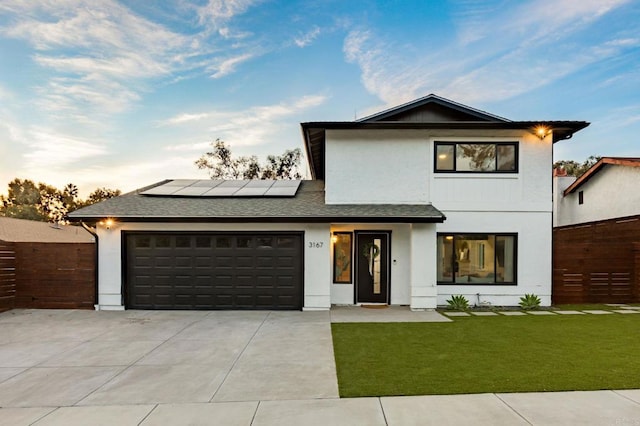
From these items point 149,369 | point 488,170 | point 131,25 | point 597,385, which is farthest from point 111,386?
point 131,25

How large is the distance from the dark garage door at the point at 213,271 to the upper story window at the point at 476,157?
5.22m

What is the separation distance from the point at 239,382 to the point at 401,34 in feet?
47.7

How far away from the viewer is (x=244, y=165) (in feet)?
103

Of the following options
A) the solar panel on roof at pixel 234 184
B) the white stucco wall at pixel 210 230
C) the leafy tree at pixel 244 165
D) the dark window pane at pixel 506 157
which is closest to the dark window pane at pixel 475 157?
the dark window pane at pixel 506 157

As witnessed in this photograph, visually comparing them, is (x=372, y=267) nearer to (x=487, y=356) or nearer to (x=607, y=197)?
(x=487, y=356)

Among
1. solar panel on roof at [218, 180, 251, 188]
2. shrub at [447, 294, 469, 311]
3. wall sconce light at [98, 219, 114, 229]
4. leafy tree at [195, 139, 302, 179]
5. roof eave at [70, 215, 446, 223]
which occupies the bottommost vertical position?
shrub at [447, 294, 469, 311]

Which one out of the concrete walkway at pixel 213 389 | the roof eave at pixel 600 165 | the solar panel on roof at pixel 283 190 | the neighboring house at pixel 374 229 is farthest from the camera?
the roof eave at pixel 600 165

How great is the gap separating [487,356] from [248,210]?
23.4 feet

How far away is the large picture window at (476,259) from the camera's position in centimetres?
1033

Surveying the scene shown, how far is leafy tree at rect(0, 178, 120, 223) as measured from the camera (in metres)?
38.1

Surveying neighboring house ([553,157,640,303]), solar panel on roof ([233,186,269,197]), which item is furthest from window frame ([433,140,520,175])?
solar panel on roof ([233,186,269,197])

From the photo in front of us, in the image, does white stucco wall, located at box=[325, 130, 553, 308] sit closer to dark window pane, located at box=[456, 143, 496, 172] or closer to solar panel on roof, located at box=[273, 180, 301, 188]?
dark window pane, located at box=[456, 143, 496, 172]

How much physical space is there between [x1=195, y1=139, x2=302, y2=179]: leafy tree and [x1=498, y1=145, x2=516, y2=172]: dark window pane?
23.4m

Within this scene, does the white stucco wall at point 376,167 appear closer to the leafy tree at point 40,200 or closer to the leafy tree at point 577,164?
the leafy tree at point 40,200
